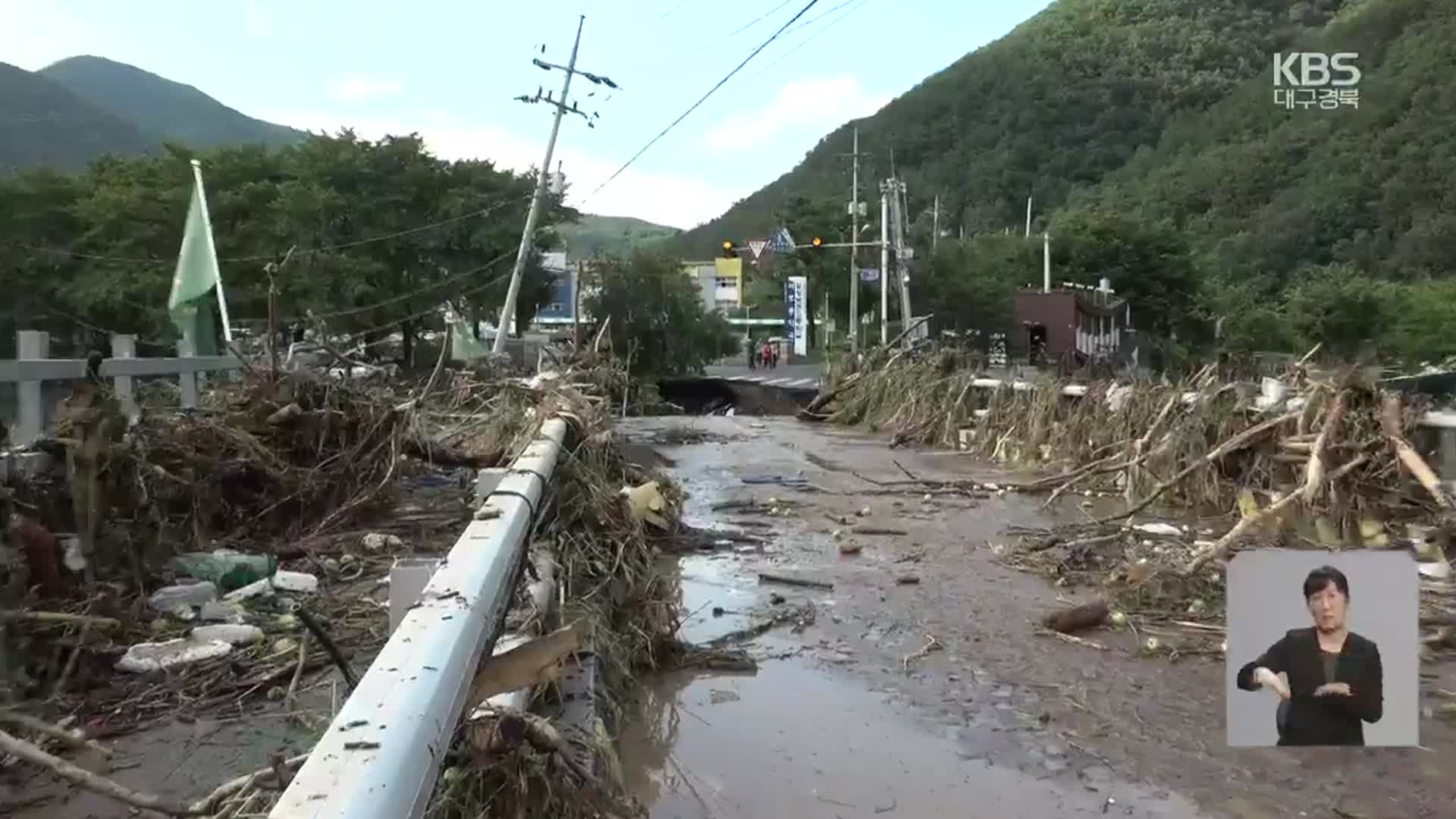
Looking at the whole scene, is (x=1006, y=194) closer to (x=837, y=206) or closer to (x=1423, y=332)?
(x=837, y=206)

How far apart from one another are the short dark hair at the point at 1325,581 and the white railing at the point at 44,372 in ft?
18.7

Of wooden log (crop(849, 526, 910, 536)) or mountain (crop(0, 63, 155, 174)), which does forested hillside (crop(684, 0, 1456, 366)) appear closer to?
wooden log (crop(849, 526, 910, 536))

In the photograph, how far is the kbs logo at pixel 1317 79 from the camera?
56.4 metres

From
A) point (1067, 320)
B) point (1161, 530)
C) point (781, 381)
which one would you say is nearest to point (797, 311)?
point (1067, 320)

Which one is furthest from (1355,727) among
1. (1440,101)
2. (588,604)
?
(1440,101)

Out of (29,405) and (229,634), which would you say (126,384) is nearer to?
(29,405)

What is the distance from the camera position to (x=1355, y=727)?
7.87ft

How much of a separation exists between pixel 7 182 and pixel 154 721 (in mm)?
34099

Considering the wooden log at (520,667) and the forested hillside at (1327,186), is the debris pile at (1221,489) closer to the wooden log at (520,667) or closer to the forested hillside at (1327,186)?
the wooden log at (520,667)

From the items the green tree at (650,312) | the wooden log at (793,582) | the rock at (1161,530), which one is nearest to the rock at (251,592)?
the wooden log at (793,582)

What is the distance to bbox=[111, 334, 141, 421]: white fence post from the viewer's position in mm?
6728

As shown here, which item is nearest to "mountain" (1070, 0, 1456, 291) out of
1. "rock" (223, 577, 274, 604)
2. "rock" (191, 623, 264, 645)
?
"rock" (223, 577, 274, 604)

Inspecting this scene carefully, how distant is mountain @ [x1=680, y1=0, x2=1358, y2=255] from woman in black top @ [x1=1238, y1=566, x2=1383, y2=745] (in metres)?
68.1

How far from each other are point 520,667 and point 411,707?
0.84 m
